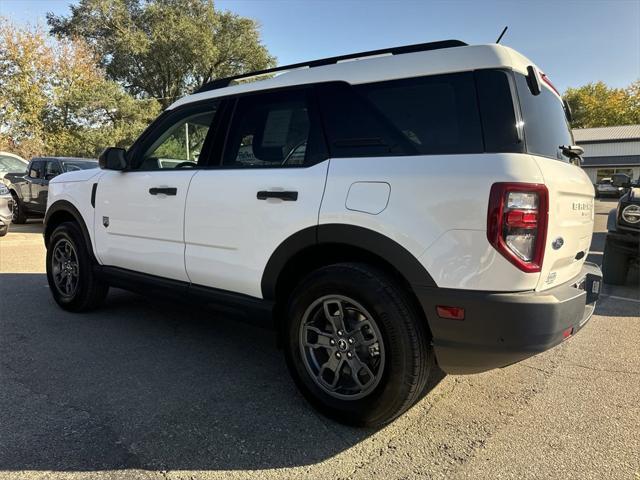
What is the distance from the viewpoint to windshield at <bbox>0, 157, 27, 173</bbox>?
14172 mm

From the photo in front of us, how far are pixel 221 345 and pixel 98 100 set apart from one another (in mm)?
24460

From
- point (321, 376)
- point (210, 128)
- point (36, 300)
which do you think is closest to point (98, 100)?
point (36, 300)

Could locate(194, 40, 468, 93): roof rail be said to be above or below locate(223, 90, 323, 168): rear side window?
above

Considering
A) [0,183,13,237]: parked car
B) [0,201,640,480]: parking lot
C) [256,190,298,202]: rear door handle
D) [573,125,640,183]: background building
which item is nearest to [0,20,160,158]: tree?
[0,183,13,237]: parked car

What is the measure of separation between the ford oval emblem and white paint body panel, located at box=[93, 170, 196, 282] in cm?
244

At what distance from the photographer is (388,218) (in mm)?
2430

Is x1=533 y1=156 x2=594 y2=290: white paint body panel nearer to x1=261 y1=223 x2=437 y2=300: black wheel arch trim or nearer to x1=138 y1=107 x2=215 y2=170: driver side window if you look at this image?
x1=261 y1=223 x2=437 y2=300: black wheel arch trim

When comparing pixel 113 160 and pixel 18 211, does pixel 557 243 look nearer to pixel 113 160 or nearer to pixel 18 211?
pixel 113 160

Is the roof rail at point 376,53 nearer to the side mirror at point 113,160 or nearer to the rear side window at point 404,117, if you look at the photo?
the rear side window at point 404,117

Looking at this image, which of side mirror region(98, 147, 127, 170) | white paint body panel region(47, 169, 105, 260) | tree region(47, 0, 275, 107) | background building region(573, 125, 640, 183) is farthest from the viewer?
background building region(573, 125, 640, 183)

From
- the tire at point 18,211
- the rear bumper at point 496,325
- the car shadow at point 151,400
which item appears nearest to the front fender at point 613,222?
the car shadow at point 151,400

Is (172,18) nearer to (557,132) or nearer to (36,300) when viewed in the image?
(36,300)

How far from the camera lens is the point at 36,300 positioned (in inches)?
203

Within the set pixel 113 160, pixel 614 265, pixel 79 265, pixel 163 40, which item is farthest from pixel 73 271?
pixel 163 40
